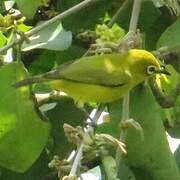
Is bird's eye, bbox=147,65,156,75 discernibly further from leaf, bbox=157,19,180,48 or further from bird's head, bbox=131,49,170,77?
leaf, bbox=157,19,180,48

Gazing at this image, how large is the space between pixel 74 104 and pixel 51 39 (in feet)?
0.60

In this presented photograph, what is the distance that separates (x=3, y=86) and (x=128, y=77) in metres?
0.39

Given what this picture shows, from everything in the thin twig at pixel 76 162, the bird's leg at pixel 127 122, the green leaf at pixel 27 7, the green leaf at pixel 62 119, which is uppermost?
the green leaf at pixel 27 7

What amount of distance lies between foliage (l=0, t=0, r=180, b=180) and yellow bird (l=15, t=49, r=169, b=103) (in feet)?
0.09

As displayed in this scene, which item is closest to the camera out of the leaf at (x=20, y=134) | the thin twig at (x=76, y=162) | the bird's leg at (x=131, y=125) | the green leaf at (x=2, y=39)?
the thin twig at (x=76, y=162)

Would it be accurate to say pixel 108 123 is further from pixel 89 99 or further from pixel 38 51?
pixel 38 51

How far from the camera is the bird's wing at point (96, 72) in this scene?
1.49 meters

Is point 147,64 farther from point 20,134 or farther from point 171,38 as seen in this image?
point 20,134

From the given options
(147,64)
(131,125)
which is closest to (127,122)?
(131,125)

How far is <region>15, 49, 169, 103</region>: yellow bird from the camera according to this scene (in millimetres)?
1458

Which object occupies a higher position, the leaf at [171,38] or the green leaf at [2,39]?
the green leaf at [2,39]

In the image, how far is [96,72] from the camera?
1.54 meters

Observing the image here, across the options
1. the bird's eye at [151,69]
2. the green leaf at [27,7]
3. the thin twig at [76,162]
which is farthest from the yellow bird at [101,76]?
the thin twig at [76,162]

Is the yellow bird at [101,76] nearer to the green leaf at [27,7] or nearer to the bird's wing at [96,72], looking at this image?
the bird's wing at [96,72]
